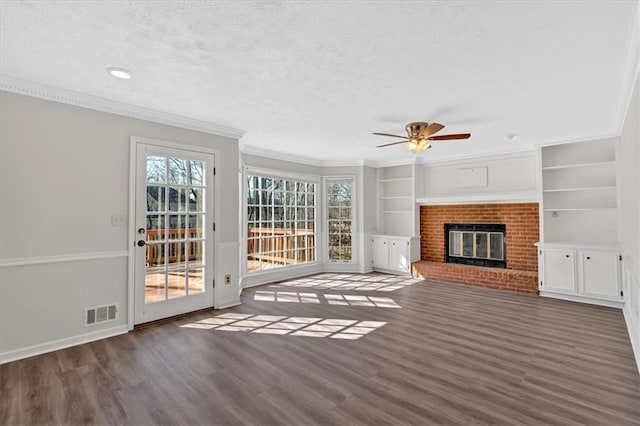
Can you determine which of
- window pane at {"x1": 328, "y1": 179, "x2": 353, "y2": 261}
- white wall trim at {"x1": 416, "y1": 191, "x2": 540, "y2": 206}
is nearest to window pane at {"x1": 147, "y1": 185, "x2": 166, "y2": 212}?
window pane at {"x1": 328, "y1": 179, "x2": 353, "y2": 261}

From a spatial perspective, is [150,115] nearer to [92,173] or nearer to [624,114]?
[92,173]

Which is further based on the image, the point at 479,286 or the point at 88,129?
the point at 479,286

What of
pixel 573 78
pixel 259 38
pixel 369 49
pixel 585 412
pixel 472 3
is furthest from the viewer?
pixel 573 78

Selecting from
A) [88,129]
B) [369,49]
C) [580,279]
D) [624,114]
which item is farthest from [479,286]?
[88,129]

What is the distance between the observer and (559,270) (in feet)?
15.9

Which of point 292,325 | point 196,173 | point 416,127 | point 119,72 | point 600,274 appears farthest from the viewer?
point 600,274

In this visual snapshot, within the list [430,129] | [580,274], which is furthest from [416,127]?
[580,274]

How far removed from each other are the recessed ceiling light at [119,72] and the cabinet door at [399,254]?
5518mm

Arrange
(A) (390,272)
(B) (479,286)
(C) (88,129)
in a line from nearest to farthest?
(C) (88,129) → (B) (479,286) → (A) (390,272)

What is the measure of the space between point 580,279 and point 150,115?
6.25 metres

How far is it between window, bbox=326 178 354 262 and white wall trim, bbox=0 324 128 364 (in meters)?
4.42

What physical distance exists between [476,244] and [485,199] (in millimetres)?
951

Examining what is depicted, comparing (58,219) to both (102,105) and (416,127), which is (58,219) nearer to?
(102,105)

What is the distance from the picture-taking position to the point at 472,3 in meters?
1.87
